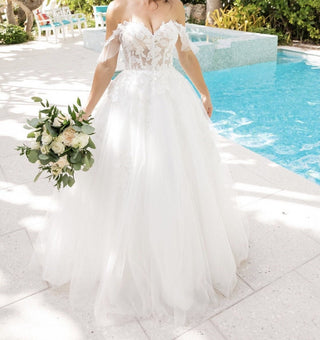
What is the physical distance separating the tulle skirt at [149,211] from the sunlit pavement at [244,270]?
12 cm

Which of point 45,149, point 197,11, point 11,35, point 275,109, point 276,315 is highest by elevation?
point 197,11

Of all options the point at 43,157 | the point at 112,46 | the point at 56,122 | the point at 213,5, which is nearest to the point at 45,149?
the point at 43,157

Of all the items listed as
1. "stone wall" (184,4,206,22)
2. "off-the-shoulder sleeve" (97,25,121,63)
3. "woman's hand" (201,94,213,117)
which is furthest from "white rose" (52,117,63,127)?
"stone wall" (184,4,206,22)

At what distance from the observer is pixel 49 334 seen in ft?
6.89

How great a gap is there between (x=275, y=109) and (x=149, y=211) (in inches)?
212

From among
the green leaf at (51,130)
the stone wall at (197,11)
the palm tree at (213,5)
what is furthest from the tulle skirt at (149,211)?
the stone wall at (197,11)

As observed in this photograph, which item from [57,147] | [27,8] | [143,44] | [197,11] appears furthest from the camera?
[197,11]

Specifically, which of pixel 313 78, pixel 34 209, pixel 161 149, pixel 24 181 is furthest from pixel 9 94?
pixel 313 78

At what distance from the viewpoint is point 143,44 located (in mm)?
2027

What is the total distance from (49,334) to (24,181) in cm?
214

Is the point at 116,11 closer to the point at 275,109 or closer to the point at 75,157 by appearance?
the point at 75,157

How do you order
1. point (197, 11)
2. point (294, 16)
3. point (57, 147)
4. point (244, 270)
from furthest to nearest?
1. point (197, 11)
2. point (294, 16)
3. point (244, 270)
4. point (57, 147)

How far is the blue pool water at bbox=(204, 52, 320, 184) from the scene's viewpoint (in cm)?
531

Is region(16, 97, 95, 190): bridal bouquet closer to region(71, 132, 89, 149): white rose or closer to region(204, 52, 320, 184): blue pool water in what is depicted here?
region(71, 132, 89, 149): white rose
